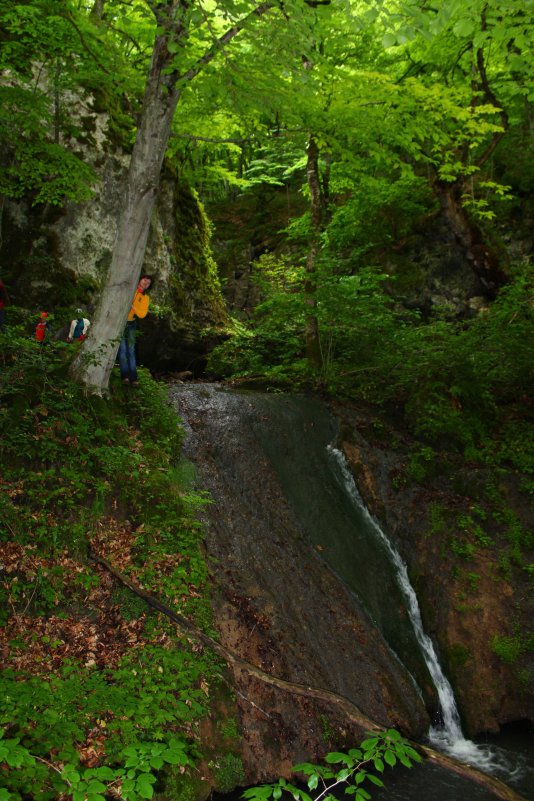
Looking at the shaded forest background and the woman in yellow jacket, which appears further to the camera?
the woman in yellow jacket

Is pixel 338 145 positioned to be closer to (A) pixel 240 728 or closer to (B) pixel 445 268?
(A) pixel 240 728

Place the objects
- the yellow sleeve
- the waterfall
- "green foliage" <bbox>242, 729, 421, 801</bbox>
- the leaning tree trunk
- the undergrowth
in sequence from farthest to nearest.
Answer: the yellow sleeve, the waterfall, the leaning tree trunk, the undergrowth, "green foliage" <bbox>242, 729, 421, 801</bbox>

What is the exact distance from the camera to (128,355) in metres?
8.02

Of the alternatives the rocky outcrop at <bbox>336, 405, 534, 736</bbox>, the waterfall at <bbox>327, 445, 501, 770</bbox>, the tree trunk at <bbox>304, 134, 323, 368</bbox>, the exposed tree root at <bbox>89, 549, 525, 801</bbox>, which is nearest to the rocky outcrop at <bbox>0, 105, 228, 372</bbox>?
the tree trunk at <bbox>304, 134, 323, 368</bbox>

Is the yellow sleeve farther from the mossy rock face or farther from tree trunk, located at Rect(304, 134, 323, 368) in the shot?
tree trunk, located at Rect(304, 134, 323, 368)

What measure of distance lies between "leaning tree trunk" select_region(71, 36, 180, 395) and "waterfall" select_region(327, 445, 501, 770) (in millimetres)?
5135

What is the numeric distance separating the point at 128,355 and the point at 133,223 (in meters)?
2.37

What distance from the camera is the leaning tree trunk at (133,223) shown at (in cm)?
611

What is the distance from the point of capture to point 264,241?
73.2 feet

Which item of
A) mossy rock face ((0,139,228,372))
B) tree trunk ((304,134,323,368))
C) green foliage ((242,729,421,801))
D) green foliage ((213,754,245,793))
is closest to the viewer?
green foliage ((242,729,421,801))

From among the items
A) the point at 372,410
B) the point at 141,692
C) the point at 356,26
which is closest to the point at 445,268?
the point at 372,410

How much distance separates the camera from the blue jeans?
26.1 ft

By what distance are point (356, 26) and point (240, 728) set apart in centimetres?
677

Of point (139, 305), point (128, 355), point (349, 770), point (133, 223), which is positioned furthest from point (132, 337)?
point (349, 770)
